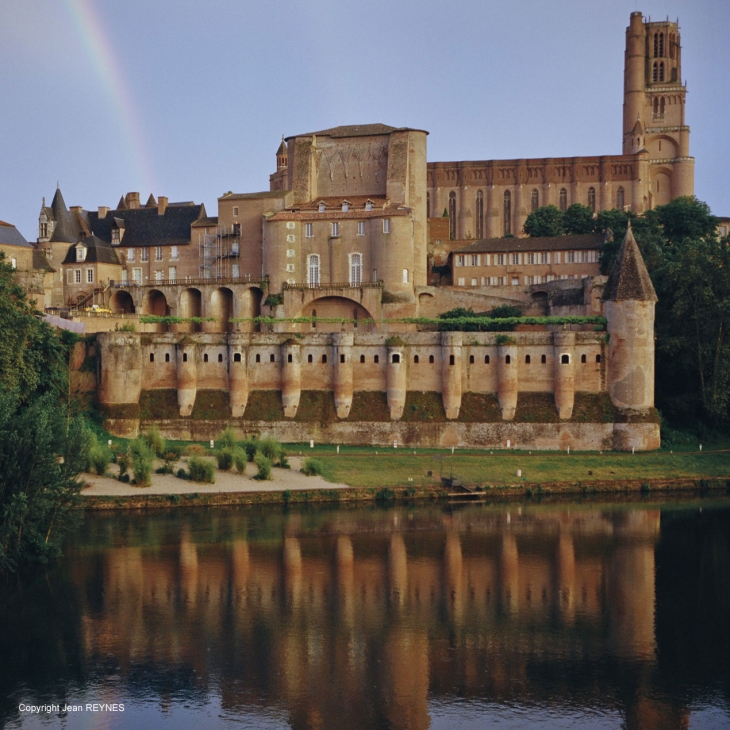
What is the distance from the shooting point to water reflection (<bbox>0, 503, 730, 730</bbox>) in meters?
25.1

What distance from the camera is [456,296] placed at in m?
70.8

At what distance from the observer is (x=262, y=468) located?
47938mm

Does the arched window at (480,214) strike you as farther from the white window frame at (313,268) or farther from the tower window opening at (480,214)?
the white window frame at (313,268)

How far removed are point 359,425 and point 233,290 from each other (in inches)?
723

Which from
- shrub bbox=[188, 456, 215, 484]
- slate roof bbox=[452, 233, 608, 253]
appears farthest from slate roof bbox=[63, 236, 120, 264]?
shrub bbox=[188, 456, 215, 484]

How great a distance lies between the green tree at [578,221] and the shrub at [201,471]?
47.6 m

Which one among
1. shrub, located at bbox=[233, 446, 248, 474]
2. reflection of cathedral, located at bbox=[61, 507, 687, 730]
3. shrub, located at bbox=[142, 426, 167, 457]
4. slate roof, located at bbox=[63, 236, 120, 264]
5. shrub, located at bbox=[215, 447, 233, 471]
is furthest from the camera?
slate roof, located at bbox=[63, 236, 120, 264]

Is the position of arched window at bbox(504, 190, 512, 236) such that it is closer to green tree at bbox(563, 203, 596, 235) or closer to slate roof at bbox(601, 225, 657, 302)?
green tree at bbox(563, 203, 596, 235)

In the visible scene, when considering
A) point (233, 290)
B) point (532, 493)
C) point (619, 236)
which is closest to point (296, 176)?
point (233, 290)

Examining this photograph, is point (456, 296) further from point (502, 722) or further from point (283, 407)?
point (502, 722)

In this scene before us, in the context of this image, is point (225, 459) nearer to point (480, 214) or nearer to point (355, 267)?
point (355, 267)

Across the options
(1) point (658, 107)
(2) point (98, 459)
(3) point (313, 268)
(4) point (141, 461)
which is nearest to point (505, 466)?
(4) point (141, 461)

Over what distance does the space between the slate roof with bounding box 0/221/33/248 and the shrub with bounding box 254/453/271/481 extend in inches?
1159

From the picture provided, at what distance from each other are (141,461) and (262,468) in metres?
5.22
